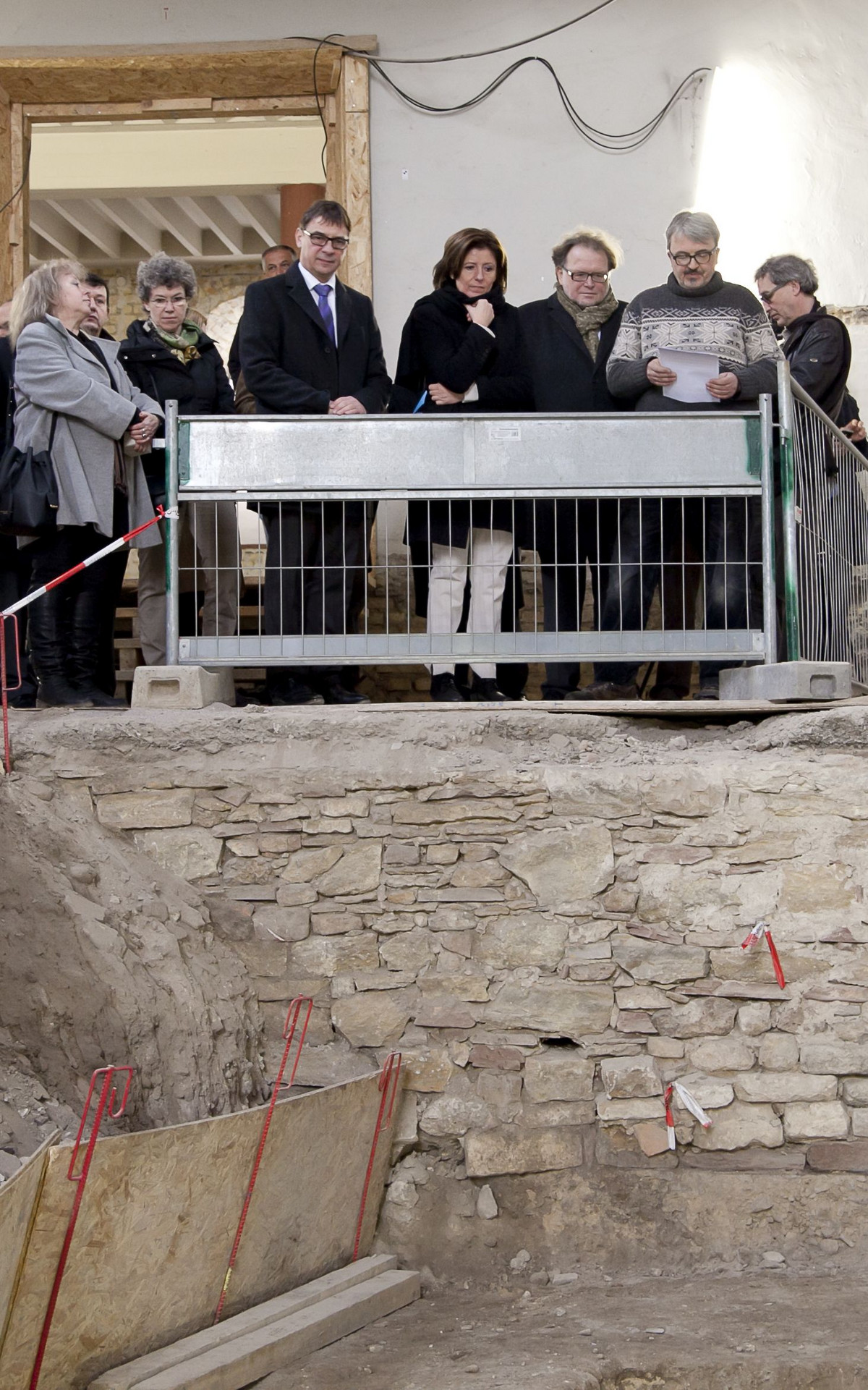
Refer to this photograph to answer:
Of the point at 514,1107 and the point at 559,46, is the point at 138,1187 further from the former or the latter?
the point at 559,46

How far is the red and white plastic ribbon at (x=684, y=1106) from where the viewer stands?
5.14 m

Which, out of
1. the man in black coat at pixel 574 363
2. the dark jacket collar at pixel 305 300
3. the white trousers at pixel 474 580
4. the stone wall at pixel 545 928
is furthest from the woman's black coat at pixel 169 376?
the stone wall at pixel 545 928

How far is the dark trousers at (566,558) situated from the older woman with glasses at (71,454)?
1627 mm

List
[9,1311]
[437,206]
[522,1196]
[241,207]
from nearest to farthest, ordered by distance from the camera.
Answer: [9,1311] → [522,1196] → [437,206] → [241,207]

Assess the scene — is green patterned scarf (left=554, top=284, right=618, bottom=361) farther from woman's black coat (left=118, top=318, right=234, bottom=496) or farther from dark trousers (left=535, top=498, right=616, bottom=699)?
woman's black coat (left=118, top=318, right=234, bottom=496)

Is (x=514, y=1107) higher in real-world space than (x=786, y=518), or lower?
lower

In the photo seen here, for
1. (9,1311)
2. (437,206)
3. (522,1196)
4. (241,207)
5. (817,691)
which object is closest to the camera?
(9,1311)

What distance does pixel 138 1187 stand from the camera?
12.6 ft

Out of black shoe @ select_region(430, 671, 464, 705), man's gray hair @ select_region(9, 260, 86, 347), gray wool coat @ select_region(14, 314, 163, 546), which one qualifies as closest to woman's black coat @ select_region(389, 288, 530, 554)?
black shoe @ select_region(430, 671, 464, 705)

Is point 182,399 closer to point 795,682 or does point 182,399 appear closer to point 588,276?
point 588,276

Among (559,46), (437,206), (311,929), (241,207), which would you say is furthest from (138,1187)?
(241,207)

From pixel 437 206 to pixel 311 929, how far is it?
4.58 m

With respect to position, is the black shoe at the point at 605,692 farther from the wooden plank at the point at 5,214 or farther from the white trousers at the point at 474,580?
the wooden plank at the point at 5,214

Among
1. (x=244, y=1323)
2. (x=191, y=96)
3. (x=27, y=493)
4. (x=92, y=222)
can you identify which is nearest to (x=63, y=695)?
(x=27, y=493)
